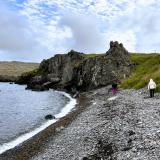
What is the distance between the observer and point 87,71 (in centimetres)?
12681

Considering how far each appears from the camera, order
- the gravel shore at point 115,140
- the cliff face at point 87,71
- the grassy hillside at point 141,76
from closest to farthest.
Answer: the gravel shore at point 115,140
the grassy hillside at point 141,76
the cliff face at point 87,71

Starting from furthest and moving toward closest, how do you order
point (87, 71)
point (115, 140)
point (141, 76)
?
point (87, 71), point (141, 76), point (115, 140)

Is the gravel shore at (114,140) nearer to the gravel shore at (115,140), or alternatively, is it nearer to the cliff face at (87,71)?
the gravel shore at (115,140)

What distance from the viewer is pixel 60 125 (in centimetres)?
5500

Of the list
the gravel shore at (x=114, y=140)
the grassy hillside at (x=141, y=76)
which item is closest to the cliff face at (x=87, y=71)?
the grassy hillside at (x=141, y=76)

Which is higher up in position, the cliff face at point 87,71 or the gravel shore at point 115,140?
the cliff face at point 87,71

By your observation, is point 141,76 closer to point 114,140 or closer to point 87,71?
point 87,71

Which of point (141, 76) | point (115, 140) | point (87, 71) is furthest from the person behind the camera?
point (87, 71)

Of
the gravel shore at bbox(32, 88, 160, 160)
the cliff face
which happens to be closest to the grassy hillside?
the cliff face

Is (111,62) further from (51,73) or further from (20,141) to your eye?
(20,141)

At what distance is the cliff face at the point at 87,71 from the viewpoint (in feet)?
381

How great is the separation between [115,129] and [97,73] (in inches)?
3149

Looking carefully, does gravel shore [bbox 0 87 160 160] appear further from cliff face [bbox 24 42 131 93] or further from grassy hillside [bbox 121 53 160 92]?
cliff face [bbox 24 42 131 93]

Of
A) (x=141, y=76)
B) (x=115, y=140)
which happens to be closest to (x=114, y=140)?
(x=115, y=140)
